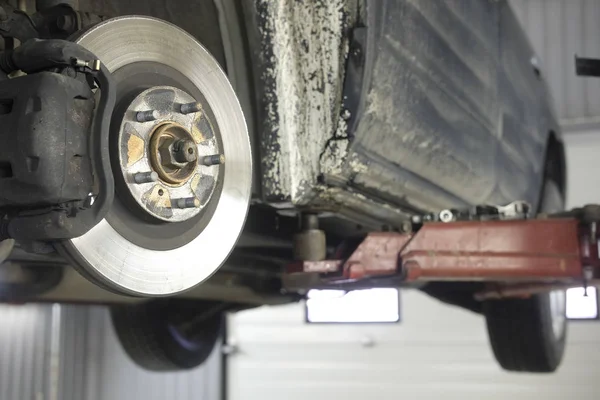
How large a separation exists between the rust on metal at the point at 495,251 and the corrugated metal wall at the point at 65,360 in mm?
2276

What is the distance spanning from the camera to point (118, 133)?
1.83 ft

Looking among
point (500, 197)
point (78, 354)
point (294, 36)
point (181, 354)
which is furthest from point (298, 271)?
point (78, 354)

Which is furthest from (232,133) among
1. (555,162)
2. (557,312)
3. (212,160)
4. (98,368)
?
(98,368)

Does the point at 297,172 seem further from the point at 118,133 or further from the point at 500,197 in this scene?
the point at 500,197

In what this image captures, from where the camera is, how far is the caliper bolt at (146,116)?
57cm

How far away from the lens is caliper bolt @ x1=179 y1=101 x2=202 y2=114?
0.61 metres

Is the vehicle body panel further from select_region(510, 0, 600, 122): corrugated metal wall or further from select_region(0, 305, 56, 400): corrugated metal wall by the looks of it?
select_region(510, 0, 600, 122): corrugated metal wall

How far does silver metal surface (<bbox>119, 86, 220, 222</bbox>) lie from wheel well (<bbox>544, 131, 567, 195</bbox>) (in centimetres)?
149

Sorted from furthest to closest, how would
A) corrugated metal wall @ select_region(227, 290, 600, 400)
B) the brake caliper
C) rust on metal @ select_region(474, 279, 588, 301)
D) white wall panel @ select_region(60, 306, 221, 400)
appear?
corrugated metal wall @ select_region(227, 290, 600, 400), white wall panel @ select_region(60, 306, 221, 400), rust on metal @ select_region(474, 279, 588, 301), the brake caliper

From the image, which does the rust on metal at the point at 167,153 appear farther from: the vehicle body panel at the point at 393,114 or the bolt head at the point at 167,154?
the vehicle body panel at the point at 393,114

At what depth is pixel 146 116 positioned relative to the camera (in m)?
0.57

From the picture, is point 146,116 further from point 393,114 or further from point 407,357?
point 407,357

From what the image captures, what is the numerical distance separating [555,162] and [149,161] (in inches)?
66.0

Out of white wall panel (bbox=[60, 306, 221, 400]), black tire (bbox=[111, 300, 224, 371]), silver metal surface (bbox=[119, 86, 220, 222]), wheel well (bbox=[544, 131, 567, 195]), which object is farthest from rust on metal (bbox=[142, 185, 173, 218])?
white wall panel (bbox=[60, 306, 221, 400])
